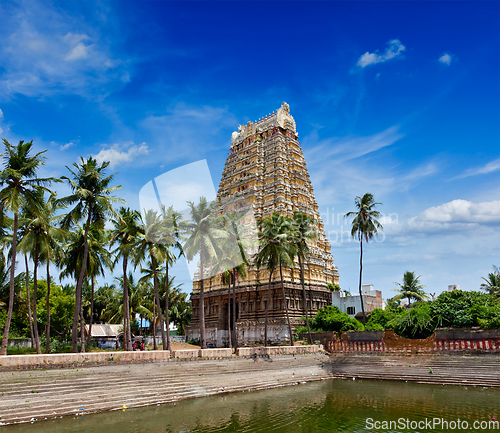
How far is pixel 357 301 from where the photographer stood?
169 feet

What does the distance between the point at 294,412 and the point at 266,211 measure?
38606mm

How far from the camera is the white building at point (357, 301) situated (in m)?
51.4

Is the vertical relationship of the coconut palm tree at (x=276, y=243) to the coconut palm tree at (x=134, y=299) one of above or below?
above

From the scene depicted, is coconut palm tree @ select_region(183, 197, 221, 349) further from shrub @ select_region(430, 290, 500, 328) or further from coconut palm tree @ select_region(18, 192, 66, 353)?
shrub @ select_region(430, 290, 500, 328)

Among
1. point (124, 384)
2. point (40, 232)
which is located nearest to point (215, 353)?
point (124, 384)

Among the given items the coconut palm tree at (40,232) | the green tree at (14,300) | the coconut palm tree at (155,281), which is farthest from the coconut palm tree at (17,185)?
the green tree at (14,300)

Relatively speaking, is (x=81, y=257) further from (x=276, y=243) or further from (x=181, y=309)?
(x=181, y=309)

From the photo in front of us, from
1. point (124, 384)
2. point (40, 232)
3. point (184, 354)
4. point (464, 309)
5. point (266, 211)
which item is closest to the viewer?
point (124, 384)

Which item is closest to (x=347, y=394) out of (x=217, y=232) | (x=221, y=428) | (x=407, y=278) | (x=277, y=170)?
(x=221, y=428)

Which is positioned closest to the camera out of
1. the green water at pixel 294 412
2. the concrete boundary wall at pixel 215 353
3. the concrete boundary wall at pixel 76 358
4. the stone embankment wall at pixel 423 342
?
the green water at pixel 294 412

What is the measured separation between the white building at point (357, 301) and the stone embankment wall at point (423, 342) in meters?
13.6

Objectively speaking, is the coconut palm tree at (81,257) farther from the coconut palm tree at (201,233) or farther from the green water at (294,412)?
Result: the green water at (294,412)

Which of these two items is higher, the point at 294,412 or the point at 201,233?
the point at 201,233

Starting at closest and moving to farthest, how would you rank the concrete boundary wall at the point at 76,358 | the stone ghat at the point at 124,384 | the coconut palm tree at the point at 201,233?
the stone ghat at the point at 124,384 < the concrete boundary wall at the point at 76,358 < the coconut palm tree at the point at 201,233
